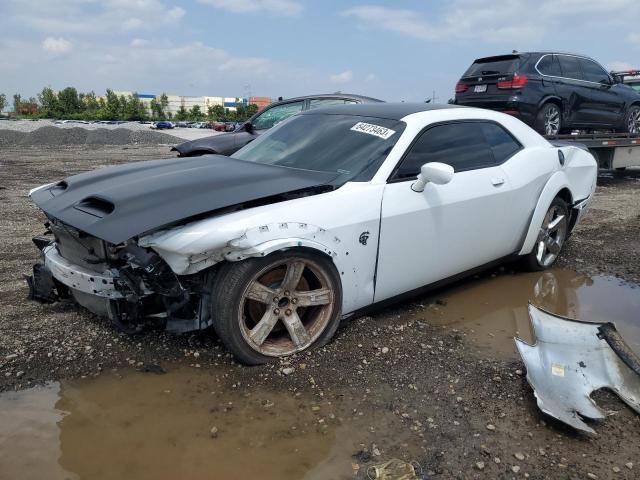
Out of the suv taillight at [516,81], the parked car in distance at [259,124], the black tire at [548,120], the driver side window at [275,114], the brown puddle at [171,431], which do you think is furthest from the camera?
the black tire at [548,120]

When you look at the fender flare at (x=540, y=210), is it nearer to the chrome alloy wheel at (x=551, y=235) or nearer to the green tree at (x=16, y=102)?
the chrome alloy wheel at (x=551, y=235)

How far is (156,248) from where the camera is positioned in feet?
9.42

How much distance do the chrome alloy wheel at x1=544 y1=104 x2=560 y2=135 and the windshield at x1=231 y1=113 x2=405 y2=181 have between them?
6232 mm

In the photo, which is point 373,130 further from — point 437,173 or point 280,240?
point 280,240

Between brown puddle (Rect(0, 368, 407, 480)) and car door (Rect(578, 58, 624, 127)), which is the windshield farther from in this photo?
car door (Rect(578, 58, 624, 127))

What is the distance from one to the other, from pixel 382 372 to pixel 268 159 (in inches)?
73.3

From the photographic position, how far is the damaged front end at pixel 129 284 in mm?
2955

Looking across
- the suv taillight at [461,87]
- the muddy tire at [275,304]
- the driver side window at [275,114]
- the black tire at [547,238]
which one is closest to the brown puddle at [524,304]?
the black tire at [547,238]

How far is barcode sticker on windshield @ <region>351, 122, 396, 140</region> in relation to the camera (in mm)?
3816

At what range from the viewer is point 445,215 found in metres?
3.83

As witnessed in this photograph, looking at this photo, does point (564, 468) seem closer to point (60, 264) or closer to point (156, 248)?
point (156, 248)

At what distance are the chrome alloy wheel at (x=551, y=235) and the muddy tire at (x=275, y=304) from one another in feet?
8.85

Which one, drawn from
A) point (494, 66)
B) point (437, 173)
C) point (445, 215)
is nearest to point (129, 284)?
point (437, 173)

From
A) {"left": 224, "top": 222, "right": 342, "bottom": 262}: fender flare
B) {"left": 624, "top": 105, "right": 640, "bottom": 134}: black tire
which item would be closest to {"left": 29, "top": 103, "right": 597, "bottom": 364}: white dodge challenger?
{"left": 224, "top": 222, "right": 342, "bottom": 262}: fender flare
